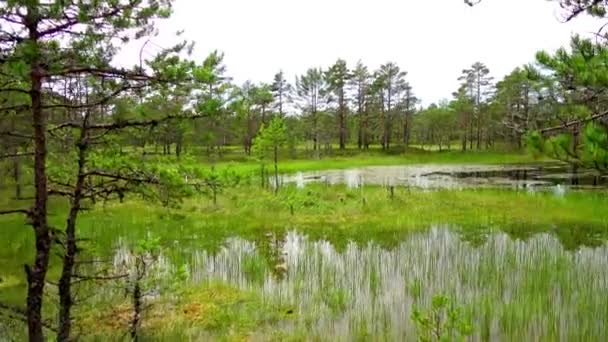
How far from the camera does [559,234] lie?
51.5 feet

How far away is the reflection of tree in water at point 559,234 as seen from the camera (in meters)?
14.2

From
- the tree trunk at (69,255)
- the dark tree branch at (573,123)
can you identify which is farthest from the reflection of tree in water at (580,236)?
the tree trunk at (69,255)

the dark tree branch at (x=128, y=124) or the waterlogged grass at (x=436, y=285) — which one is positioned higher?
the dark tree branch at (x=128, y=124)

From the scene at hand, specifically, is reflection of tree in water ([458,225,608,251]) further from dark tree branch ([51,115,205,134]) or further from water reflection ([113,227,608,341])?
dark tree branch ([51,115,205,134])

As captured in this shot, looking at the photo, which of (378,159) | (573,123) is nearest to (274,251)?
(573,123)

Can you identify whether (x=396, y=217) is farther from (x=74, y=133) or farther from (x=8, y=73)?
(x=8, y=73)

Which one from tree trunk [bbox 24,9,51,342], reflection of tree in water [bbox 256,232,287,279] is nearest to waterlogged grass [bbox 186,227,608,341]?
reflection of tree in water [bbox 256,232,287,279]

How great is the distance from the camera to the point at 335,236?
16406mm

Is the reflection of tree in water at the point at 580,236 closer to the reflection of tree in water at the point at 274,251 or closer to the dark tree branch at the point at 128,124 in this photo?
the reflection of tree in water at the point at 274,251

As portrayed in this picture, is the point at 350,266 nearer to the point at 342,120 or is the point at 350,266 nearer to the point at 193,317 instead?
the point at 193,317

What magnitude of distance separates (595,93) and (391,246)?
10679 millimetres

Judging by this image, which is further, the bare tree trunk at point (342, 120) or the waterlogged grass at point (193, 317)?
the bare tree trunk at point (342, 120)

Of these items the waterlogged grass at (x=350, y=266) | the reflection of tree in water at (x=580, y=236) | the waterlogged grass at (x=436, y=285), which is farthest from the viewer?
the reflection of tree in water at (x=580, y=236)

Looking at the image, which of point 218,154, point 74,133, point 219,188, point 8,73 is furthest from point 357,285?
point 218,154
